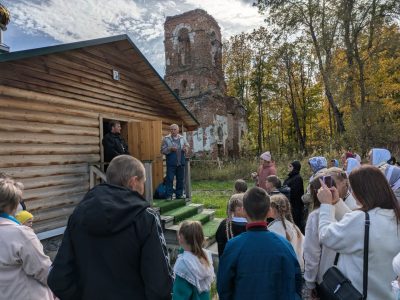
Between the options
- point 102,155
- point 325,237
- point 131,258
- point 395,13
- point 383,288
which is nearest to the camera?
point 131,258

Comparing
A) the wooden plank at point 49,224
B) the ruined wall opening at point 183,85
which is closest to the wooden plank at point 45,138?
the wooden plank at point 49,224

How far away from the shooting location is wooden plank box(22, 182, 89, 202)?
5777mm

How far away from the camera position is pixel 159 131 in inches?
332

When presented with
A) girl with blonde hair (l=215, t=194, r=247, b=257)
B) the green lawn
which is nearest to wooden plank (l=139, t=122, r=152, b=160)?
the green lawn

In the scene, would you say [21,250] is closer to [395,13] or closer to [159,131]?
[159,131]

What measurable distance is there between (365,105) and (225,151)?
1355 centimetres

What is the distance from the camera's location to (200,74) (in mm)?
27188

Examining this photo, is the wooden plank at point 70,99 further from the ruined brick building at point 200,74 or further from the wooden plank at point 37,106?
the ruined brick building at point 200,74

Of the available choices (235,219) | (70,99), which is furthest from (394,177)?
(70,99)

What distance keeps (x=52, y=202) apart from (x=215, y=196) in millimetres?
8654

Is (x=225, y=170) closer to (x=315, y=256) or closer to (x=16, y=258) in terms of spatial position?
(x=315, y=256)

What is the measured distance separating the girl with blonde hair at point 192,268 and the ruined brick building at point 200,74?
23.0 m

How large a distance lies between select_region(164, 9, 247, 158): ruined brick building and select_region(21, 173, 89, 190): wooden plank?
19415 millimetres

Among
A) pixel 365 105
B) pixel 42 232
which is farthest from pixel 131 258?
pixel 365 105
